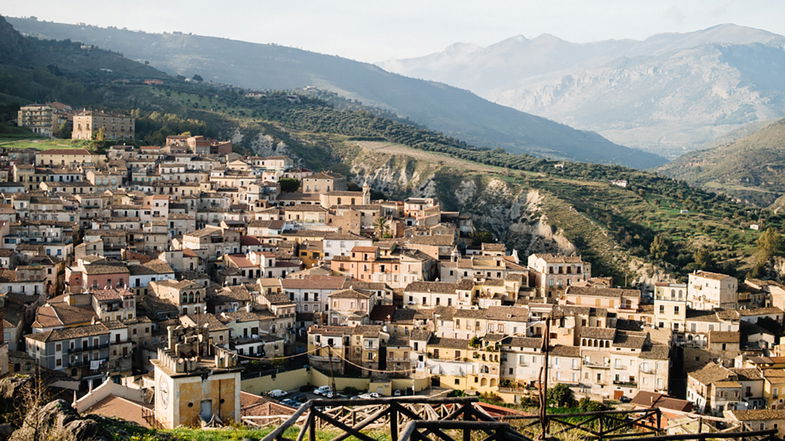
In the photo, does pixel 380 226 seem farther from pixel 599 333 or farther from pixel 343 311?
pixel 599 333

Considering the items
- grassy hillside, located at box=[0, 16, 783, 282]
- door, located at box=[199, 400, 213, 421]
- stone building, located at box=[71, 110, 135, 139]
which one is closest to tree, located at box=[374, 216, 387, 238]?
grassy hillside, located at box=[0, 16, 783, 282]

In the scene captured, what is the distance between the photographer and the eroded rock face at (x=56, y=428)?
10.9 m

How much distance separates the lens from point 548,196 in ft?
276

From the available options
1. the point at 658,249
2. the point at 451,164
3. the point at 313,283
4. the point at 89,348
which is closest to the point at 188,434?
the point at 89,348

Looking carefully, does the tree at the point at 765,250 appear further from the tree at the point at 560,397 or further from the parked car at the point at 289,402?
the parked car at the point at 289,402

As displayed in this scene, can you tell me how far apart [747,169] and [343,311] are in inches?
5225

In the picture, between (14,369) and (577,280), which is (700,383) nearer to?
(577,280)

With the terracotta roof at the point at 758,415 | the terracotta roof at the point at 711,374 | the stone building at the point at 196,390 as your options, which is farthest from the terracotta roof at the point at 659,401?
the stone building at the point at 196,390

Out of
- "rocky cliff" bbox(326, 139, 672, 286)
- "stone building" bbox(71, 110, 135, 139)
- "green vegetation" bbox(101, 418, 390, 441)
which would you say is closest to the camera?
"green vegetation" bbox(101, 418, 390, 441)

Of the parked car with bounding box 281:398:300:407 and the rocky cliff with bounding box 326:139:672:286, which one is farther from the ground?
the rocky cliff with bounding box 326:139:672:286

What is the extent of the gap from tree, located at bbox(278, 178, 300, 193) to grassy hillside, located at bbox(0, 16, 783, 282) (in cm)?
2119

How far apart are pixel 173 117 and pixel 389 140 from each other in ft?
115

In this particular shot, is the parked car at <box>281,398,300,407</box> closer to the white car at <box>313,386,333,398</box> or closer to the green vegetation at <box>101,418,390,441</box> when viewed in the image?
the white car at <box>313,386,333,398</box>

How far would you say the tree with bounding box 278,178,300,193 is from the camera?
67250 mm
